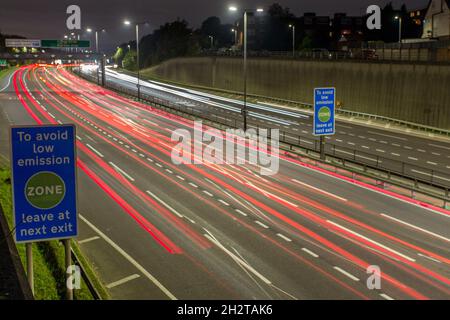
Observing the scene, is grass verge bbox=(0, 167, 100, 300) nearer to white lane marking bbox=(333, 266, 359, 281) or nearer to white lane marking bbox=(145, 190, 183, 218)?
white lane marking bbox=(145, 190, 183, 218)

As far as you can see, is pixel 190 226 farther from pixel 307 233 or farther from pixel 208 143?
pixel 208 143

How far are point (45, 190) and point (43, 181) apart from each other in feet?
0.49

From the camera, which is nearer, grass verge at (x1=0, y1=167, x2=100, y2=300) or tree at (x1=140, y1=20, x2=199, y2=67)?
grass verge at (x1=0, y1=167, x2=100, y2=300)

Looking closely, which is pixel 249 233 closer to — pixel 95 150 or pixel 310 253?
pixel 310 253

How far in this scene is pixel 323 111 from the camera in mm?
33719

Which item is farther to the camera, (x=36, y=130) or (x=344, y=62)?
(x=344, y=62)

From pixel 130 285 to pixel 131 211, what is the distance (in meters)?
8.28

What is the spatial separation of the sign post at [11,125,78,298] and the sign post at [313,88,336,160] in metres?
26.2

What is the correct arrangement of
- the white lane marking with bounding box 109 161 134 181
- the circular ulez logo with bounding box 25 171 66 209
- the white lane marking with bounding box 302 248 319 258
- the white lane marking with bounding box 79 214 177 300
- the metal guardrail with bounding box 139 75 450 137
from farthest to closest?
1. the metal guardrail with bounding box 139 75 450 137
2. the white lane marking with bounding box 109 161 134 181
3. the white lane marking with bounding box 302 248 319 258
4. the white lane marking with bounding box 79 214 177 300
5. the circular ulez logo with bounding box 25 171 66 209

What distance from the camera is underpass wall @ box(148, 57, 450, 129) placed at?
161 feet

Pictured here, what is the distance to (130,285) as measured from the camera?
50.7 ft

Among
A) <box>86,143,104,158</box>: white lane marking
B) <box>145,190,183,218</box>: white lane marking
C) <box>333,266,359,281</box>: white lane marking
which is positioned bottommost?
<box>333,266,359,281</box>: white lane marking

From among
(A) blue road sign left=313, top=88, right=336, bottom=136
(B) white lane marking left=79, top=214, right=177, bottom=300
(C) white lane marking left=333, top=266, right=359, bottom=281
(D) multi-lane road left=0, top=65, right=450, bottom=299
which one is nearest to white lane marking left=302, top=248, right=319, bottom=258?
(D) multi-lane road left=0, top=65, right=450, bottom=299
